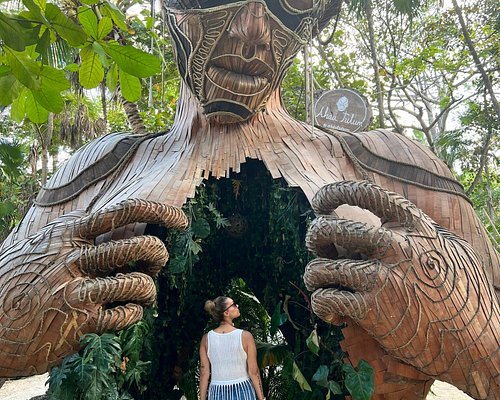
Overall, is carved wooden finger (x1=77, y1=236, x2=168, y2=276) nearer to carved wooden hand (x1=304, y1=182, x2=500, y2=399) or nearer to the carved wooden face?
carved wooden hand (x1=304, y1=182, x2=500, y2=399)

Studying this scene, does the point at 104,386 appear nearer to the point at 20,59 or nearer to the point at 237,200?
the point at 237,200

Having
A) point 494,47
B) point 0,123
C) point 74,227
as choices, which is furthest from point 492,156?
point 0,123

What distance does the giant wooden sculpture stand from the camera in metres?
2.18

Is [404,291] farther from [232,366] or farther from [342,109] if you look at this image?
[342,109]

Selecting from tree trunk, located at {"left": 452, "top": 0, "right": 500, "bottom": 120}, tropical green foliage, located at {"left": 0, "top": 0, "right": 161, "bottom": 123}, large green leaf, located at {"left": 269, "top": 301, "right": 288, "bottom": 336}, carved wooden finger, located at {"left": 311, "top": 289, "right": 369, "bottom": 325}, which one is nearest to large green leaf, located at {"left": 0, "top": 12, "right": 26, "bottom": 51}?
tropical green foliage, located at {"left": 0, "top": 0, "right": 161, "bottom": 123}

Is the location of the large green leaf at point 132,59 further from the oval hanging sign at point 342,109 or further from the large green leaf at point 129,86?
the oval hanging sign at point 342,109

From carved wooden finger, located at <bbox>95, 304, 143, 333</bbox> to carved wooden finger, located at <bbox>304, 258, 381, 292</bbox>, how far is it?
28.8 inches

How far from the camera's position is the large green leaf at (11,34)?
1.17 m

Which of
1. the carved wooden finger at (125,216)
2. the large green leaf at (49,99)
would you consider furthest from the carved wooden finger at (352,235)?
the large green leaf at (49,99)

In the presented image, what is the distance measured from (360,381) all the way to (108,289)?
108cm

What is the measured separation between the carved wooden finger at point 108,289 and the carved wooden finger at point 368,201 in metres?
0.79

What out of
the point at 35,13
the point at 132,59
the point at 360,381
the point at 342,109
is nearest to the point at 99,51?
the point at 132,59

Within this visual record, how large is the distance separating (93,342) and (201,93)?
4.34ft

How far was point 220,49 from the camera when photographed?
2746 mm
